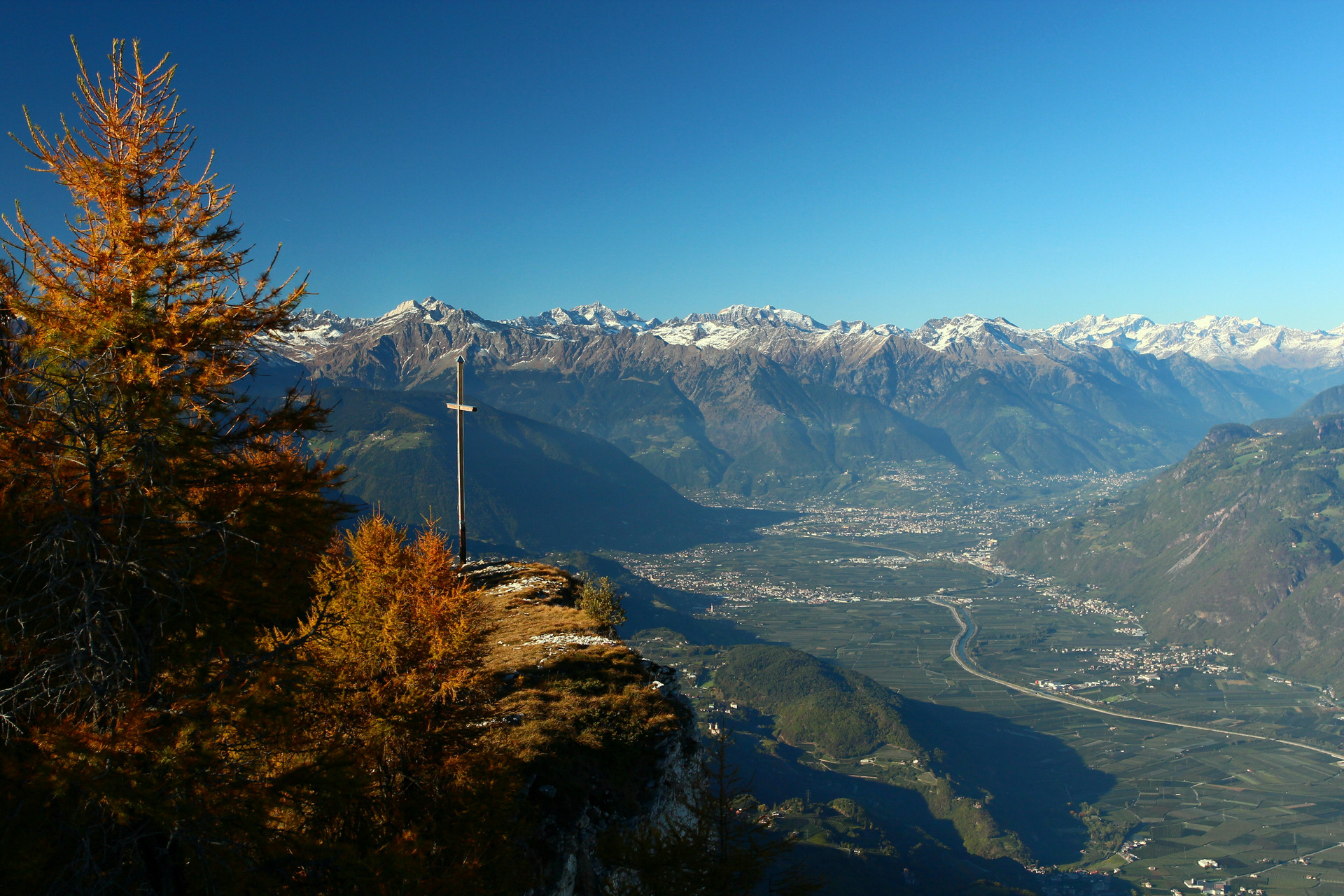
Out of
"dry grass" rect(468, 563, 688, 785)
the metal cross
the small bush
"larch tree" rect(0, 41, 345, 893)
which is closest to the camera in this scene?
"larch tree" rect(0, 41, 345, 893)

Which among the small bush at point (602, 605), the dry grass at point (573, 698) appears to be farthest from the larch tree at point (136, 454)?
the small bush at point (602, 605)

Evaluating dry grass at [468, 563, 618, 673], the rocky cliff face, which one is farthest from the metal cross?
the rocky cliff face

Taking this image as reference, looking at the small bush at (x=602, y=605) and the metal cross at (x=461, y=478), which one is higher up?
the metal cross at (x=461, y=478)

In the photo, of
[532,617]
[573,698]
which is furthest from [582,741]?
[532,617]

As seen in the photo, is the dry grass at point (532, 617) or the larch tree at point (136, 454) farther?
the dry grass at point (532, 617)

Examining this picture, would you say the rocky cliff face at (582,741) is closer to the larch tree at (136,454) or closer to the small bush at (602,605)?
the small bush at (602,605)

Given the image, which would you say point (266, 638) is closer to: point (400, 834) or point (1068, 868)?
→ point (400, 834)

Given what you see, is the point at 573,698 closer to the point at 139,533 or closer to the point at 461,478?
the point at 139,533

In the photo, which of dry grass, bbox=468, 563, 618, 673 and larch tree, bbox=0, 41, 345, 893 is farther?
dry grass, bbox=468, 563, 618, 673

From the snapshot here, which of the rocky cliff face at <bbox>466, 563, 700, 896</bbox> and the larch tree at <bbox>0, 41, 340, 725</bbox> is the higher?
the larch tree at <bbox>0, 41, 340, 725</bbox>

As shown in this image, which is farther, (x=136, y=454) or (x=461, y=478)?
(x=461, y=478)

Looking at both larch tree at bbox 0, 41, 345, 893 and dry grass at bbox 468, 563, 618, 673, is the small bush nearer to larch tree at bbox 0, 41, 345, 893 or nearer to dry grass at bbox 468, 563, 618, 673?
dry grass at bbox 468, 563, 618, 673

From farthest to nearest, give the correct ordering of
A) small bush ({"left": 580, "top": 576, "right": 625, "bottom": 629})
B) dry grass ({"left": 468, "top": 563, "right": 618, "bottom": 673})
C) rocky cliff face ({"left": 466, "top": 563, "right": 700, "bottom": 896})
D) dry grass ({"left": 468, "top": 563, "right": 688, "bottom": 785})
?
small bush ({"left": 580, "top": 576, "right": 625, "bottom": 629}) → dry grass ({"left": 468, "top": 563, "right": 618, "bottom": 673}) → dry grass ({"left": 468, "top": 563, "right": 688, "bottom": 785}) → rocky cliff face ({"left": 466, "top": 563, "right": 700, "bottom": 896})
